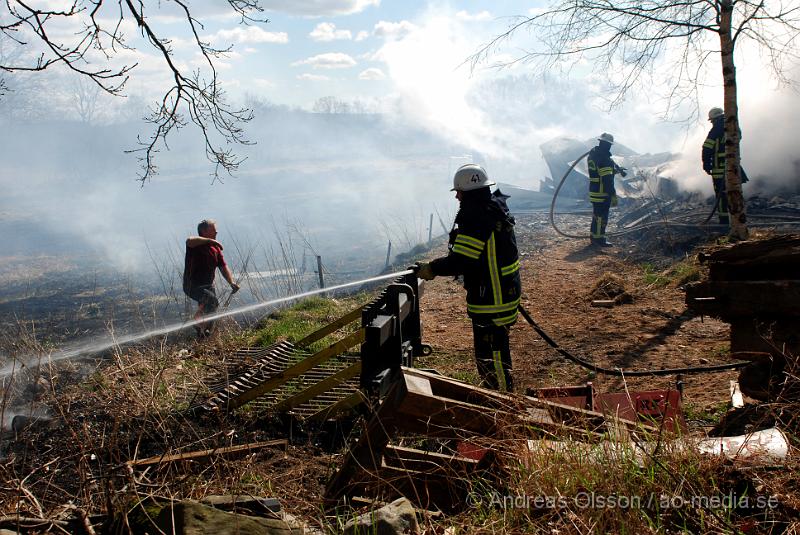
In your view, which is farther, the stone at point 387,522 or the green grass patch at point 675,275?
the green grass patch at point 675,275

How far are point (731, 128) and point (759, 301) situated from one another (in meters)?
5.05

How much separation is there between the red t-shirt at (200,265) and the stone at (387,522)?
6315 mm

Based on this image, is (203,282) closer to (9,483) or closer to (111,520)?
(9,483)

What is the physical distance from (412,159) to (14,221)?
81.0ft

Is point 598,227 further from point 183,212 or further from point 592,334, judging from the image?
point 183,212

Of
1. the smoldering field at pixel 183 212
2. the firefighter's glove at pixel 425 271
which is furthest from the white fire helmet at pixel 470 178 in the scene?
the smoldering field at pixel 183 212

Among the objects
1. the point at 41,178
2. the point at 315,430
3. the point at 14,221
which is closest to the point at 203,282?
the point at 315,430

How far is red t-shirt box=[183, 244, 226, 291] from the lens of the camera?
800cm

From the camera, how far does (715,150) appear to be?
1045cm

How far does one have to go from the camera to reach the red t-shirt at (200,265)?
7996 mm

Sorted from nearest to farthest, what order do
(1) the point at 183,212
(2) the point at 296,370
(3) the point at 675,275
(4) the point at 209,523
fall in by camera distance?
(4) the point at 209,523 → (2) the point at 296,370 → (3) the point at 675,275 → (1) the point at 183,212

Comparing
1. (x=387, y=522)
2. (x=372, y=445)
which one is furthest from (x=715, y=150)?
(x=387, y=522)

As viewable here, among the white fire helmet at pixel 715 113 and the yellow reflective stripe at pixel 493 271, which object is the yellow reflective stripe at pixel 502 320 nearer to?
the yellow reflective stripe at pixel 493 271

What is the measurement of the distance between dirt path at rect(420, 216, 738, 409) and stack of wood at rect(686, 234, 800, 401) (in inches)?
19.7
